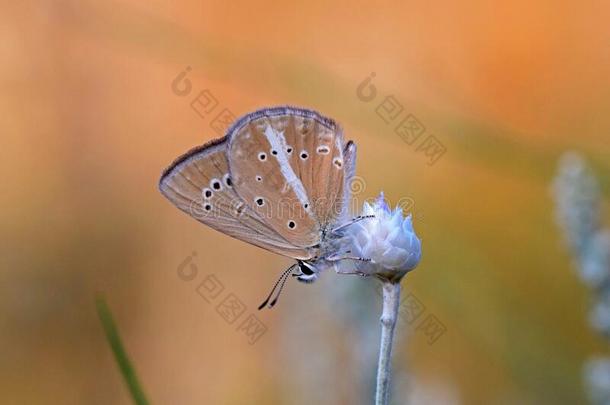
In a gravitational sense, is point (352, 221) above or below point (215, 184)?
below

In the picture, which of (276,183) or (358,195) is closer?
(276,183)

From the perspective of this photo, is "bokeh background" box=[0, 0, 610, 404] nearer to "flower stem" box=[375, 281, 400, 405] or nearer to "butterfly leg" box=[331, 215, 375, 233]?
"butterfly leg" box=[331, 215, 375, 233]

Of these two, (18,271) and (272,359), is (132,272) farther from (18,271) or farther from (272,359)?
(272,359)

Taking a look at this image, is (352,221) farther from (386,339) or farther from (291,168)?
(386,339)

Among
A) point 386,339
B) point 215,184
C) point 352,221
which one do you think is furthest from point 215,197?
point 386,339

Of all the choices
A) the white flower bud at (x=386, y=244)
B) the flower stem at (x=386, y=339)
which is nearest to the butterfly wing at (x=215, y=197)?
the white flower bud at (x=386, y=244)

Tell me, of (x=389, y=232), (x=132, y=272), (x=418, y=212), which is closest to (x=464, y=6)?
(x=418, y=212)

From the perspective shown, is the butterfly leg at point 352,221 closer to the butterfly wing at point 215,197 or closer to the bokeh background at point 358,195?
the butterfly wing at point 215,197

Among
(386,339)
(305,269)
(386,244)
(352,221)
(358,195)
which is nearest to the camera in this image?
(386,339)
